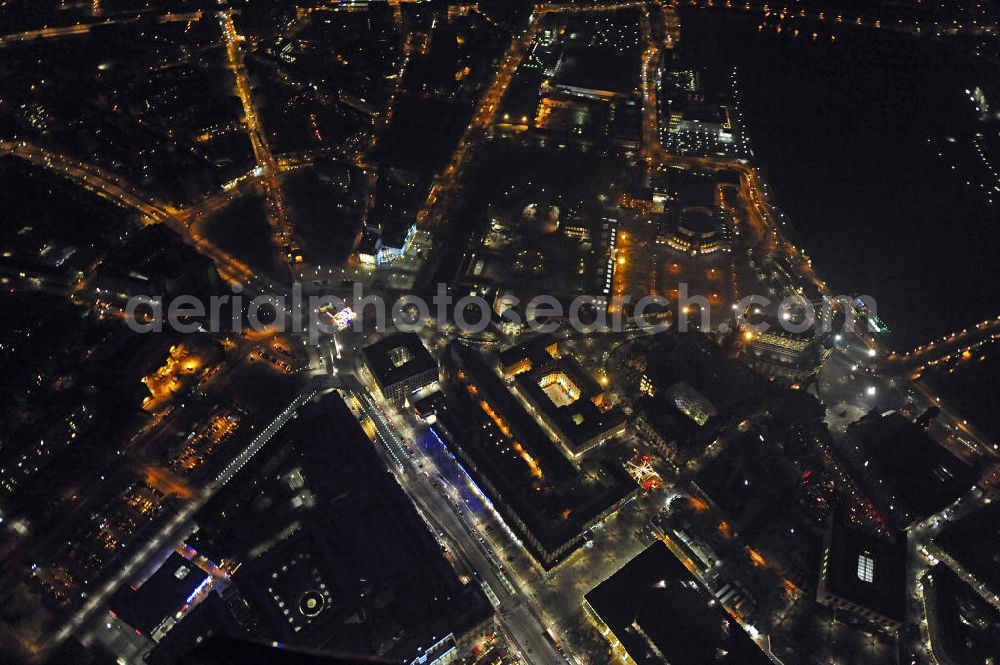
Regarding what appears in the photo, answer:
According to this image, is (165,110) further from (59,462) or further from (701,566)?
(701,566)

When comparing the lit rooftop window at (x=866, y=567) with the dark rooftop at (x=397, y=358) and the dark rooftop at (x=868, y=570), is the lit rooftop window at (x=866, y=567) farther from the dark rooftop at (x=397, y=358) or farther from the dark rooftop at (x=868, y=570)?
the dark rooftop at (x=397, y=358)

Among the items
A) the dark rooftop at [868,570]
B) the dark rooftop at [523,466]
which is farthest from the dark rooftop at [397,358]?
the dark rooftop at [868,570]

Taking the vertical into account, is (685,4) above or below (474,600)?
above

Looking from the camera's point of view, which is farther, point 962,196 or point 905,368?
point 962,196

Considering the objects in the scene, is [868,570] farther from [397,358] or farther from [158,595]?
[158,595]

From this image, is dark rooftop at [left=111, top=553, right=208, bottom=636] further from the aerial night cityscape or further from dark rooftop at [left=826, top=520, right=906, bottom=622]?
dark rooftop at [left=826, top=520, right=906, bottom=622]

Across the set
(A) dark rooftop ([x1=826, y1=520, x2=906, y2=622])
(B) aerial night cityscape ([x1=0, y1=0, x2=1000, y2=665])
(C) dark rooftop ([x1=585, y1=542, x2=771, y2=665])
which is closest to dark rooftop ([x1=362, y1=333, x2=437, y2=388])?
(B) aerial night cityscape ([x1=0, y1=0, x2=1000, y2=665])

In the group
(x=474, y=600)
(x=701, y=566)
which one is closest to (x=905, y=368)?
(x=701, y=566)
